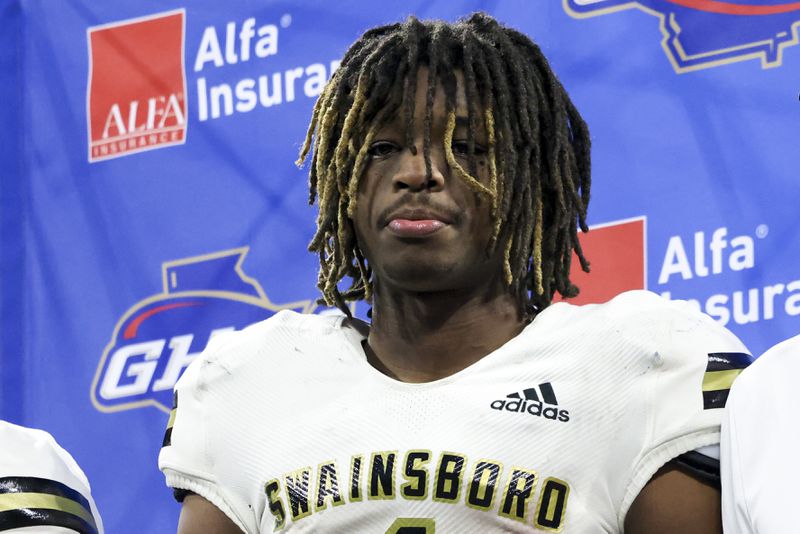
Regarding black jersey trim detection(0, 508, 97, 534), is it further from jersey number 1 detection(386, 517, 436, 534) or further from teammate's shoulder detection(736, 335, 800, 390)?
teammate's shoulder detection(736, 335, 800, 390)

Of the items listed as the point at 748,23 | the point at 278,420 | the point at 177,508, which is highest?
the point at 748,23

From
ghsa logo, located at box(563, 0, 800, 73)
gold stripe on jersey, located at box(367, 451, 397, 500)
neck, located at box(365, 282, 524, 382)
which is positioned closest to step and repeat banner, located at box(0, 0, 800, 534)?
ghsa logo, located at box(563, 0, 800, 73)

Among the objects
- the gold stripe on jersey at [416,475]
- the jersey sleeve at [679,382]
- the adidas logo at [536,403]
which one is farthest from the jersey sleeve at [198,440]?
the jersey sleeve at [679,382]

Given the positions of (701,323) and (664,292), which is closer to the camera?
(701,323)

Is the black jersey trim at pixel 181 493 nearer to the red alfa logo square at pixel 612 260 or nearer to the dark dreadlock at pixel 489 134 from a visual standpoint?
the dark dreadlock at pixel 489 134

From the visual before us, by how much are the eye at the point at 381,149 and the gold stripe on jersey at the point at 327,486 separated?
1.17 feet

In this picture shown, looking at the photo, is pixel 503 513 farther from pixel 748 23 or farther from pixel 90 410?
pixel 90 410

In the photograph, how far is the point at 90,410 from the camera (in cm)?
270

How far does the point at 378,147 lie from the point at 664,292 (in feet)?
2.10

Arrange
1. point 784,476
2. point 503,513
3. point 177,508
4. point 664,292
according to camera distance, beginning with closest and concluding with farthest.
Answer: point 784,476 → point 503,513 → point 664,292 → point 177,508

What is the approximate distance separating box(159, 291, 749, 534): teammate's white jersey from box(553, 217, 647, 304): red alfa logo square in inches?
20.6

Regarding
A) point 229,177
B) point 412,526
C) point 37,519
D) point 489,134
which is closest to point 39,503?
point 37,519

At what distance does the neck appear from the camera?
6.11 feet

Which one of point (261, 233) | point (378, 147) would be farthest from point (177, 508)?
point (378, 147)
